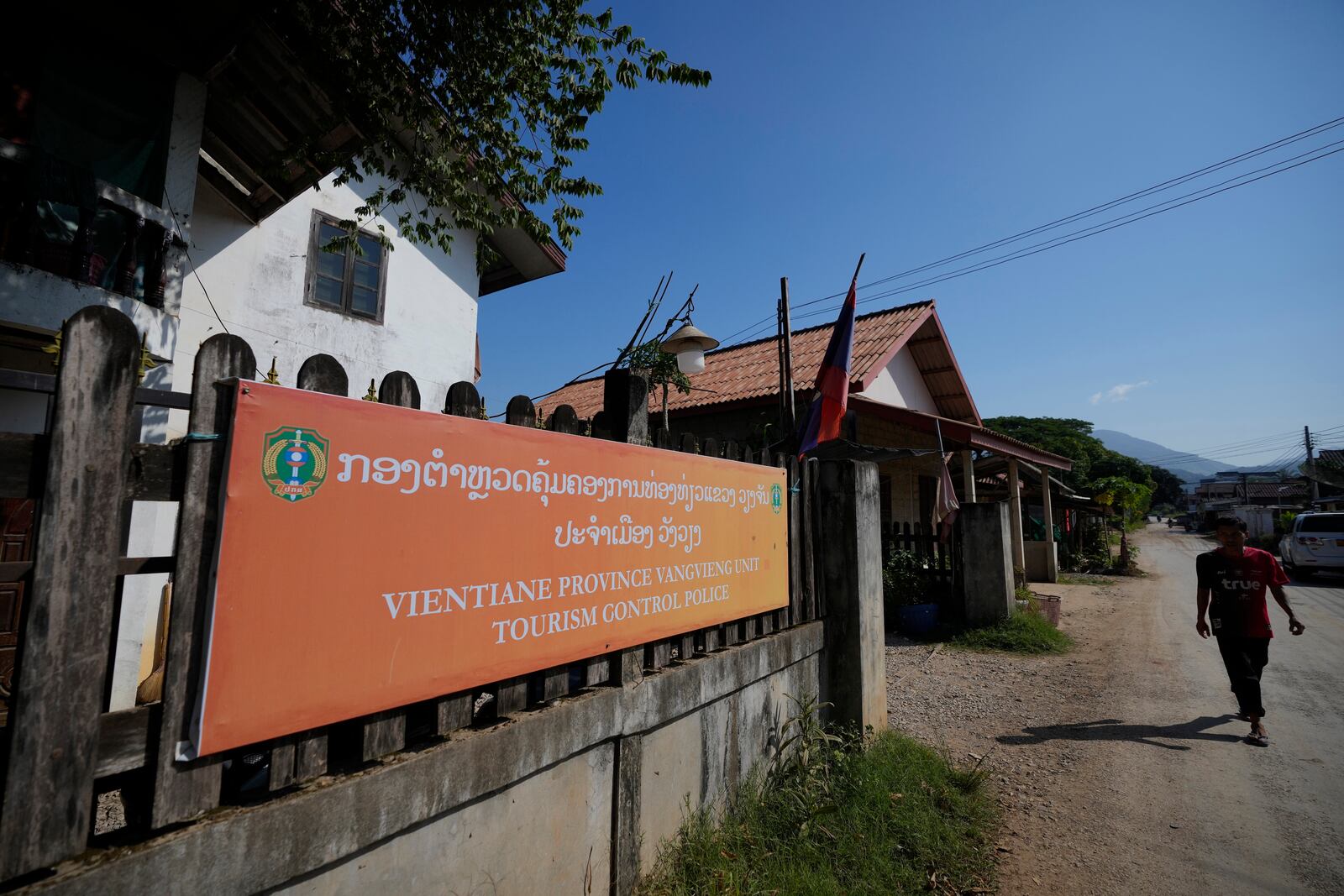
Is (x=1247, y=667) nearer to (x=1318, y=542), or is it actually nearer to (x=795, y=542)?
(x=795, y=542)

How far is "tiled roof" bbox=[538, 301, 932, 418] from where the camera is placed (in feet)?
36.4

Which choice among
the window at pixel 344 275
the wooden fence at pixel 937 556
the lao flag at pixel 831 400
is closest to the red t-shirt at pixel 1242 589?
the lao flag at pixel 831 400

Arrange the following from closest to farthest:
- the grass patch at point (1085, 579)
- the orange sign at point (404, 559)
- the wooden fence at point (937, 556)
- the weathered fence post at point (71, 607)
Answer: the weathered fence post at point (71, 607) → the orange sign at point (404, 559) → the wooden fence at point (937, 556) → the grass patch at point (1085, 579)

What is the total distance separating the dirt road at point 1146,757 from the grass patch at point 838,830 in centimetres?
25

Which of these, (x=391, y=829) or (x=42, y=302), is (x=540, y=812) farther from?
(x=42, y=302)

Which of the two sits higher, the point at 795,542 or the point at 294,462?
the point at 294,462

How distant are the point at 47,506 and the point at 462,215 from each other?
498 cm

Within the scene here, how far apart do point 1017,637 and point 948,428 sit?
401 cm

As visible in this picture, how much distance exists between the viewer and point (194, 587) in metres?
1.49

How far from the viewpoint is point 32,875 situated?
127cm

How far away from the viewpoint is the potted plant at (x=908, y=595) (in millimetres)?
8453

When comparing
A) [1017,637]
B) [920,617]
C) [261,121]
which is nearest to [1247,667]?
[1017,637]

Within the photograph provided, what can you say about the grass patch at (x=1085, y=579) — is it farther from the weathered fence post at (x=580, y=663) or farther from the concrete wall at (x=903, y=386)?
the weathered fence post at (x=580, y=663)

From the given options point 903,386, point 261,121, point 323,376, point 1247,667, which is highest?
→ point 261,121
